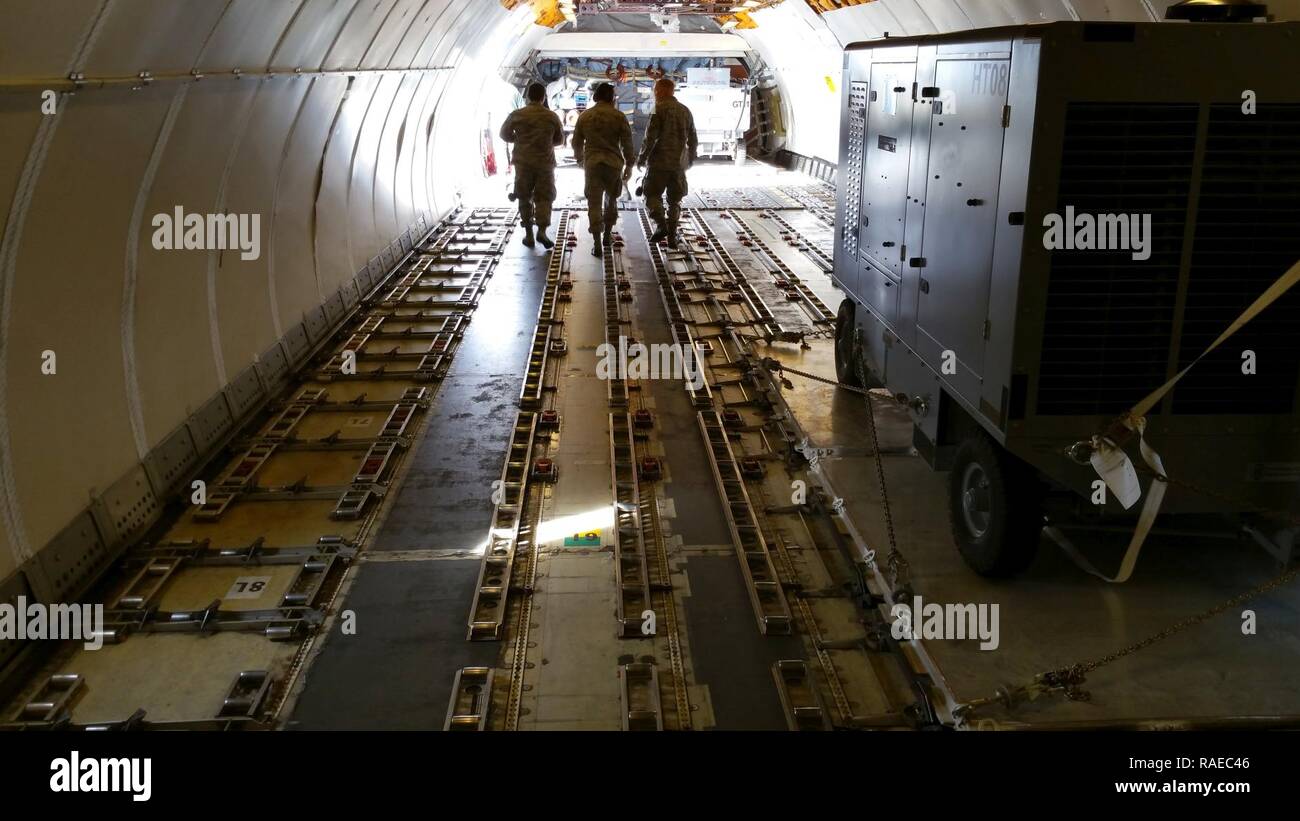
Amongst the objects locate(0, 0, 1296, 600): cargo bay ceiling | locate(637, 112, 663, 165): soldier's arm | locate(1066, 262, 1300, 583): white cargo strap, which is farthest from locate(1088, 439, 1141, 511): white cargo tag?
locate(637, 112, 663, 165): soldier's arm

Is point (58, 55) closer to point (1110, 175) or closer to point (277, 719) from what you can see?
point (277, 719)

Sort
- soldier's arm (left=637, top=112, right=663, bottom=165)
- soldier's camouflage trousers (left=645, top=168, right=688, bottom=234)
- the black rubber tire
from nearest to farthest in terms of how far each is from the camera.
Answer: the black rubber tire < soldier's arm (left=637, top=112, right=663, bottom=165) < soldier's camouflage trousers (left=645, top=168, right=688, bottom=234)

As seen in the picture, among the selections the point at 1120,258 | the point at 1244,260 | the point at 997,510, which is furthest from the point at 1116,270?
the point at 997,510

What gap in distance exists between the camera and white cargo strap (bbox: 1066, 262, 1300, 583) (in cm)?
452

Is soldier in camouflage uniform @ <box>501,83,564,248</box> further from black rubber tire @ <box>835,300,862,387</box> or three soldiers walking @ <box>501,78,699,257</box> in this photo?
black rubber tire @ <box>835,300,862,387</box>

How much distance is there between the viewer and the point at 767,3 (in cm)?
2100

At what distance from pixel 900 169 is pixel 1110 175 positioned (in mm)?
2086

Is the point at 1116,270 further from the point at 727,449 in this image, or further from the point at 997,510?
the point at 727,449

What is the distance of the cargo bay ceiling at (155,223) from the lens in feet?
15.0

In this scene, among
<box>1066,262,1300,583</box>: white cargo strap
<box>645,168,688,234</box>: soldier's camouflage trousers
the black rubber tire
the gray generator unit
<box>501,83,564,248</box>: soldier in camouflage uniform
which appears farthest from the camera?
<box>645,168,688,234</box>: soldier's camouflage trousers

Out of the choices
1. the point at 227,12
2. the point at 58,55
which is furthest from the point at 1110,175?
the point at 227,12

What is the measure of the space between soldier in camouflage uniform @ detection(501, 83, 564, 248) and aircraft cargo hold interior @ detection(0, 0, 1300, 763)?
5.44 metres

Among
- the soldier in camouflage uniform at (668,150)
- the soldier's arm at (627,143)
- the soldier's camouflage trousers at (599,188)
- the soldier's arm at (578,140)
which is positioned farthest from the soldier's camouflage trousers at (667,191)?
the soldier's arm at (578,140)

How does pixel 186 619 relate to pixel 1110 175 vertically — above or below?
below
